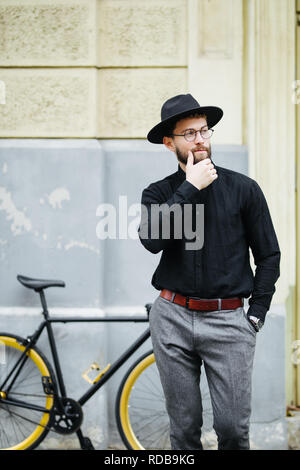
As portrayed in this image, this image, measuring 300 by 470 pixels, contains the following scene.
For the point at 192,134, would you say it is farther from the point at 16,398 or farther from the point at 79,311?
the point at 16,398

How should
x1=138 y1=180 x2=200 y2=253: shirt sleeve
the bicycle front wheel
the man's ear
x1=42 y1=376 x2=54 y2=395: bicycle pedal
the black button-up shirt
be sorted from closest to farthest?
x1=138 y1=180 x2=200 y2=253: shirt sleeve, the black button-up shirt, the man's ear, x1=42 y1=376 x2=54 y2=395: bicycle pedal, the bicycle front wheel

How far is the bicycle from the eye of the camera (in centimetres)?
369

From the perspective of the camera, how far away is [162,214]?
2494 mm

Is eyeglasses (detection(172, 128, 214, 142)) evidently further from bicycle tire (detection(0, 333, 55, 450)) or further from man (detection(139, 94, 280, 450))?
bicycle tire (detection(0, 333, 55, 450))

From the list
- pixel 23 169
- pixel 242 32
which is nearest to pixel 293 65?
pixel 242 32

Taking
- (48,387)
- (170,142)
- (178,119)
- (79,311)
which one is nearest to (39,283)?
(79,311)


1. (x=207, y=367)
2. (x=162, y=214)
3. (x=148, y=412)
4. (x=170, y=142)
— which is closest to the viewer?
(x=162, y=214)

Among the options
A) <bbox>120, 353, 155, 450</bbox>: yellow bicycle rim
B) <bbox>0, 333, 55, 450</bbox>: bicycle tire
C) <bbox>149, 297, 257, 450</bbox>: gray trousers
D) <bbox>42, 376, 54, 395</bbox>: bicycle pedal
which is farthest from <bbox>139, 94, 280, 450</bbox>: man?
<bbox>0, 333, 55, 450</bbox>: bicycle tire

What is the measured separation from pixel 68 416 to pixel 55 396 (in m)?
0.16

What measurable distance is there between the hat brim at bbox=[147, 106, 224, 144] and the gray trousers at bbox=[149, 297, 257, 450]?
0.83 meters

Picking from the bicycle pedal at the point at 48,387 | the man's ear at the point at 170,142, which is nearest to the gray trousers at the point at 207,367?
the man's ear at the point at 170,142

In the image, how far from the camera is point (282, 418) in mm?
3977

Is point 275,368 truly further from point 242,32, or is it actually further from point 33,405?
point 242,32

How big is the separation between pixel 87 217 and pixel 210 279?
1.67m
